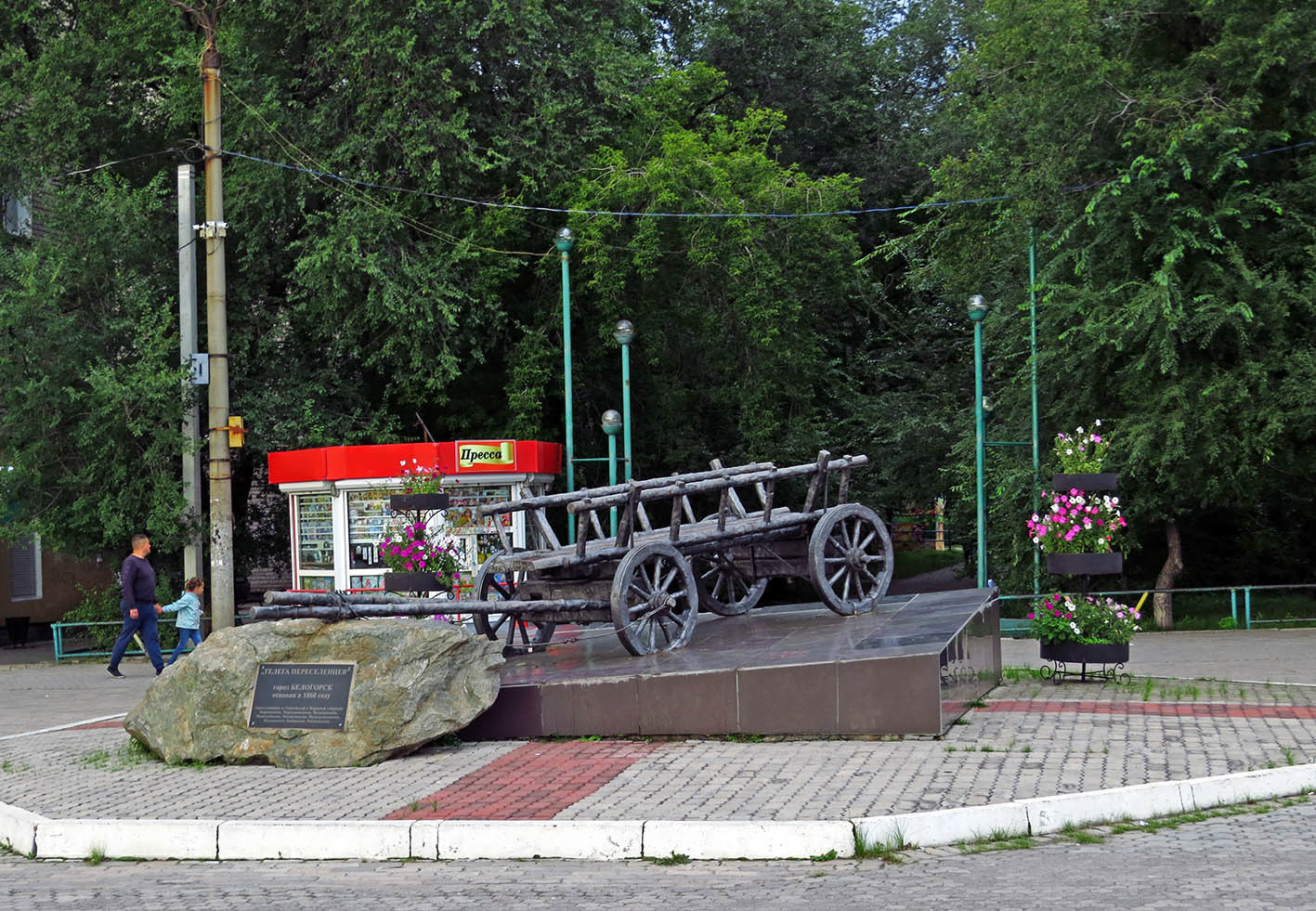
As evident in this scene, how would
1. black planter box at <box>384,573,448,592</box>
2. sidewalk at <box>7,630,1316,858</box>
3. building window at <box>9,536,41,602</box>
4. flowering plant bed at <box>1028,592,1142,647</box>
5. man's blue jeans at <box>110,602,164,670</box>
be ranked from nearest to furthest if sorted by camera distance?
sidewalk at <box>7,630,1316,858</box>, flowering plant bed at <box>1028,592,1142,647</box>, man's blue jeans at <box>110,602,164,670</box>, black planter box at <box>384,573,448,592</box>, building window at <box>9,536,41,602</box>

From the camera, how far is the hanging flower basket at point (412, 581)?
1802cm

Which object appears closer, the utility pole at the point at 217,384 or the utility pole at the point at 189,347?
the utility pole at the point at 217,384

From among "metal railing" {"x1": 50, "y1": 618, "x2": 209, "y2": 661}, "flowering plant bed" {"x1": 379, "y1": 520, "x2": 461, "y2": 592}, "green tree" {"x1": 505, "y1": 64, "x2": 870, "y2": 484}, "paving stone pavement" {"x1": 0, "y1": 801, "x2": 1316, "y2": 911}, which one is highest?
→ "green tree" {"x1": 505, "y1": 64, "x2": 870, "y2": 484}

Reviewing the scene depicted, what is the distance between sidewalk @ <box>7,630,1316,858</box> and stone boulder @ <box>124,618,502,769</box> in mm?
178

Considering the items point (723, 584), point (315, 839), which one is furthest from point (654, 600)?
point (315, 839)

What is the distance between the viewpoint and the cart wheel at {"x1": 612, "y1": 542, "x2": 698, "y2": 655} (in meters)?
11.5

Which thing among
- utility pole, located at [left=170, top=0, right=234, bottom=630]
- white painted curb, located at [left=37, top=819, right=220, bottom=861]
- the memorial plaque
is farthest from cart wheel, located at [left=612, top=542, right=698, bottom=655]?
utility pole, located at [left=170, top=0, right=234, bottom=630]

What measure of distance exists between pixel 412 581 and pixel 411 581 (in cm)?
1

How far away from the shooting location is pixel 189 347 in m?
21.8

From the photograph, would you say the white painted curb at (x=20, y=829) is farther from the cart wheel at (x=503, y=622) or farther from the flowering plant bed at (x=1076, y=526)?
the flowering plant bed at (x=1076, y=526)

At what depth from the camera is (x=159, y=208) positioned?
24656 millimetres

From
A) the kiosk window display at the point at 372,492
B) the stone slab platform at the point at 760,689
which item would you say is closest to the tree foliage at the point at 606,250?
the kiosk window display at the point at 372,492

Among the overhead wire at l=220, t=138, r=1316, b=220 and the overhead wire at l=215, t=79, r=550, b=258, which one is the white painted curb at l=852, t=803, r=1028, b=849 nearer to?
the overhead wire at l=220, t=138, r=1316, b=220

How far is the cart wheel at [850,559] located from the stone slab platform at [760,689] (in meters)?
1.20
